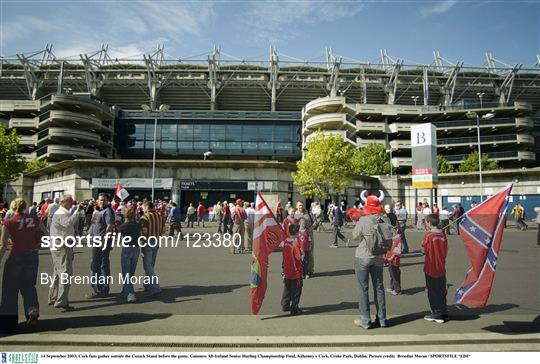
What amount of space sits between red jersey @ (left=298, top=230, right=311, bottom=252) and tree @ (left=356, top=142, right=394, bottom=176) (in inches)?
1623

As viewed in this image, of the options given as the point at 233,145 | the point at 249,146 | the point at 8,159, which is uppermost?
the point at 233,145

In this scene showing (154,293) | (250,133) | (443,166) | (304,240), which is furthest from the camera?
(250,133)

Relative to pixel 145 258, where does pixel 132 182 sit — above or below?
above

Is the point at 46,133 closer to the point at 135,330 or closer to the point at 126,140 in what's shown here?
the point at 126,140

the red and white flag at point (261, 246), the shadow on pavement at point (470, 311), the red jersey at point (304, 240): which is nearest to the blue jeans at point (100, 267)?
the red and white flag at point (261, 246)

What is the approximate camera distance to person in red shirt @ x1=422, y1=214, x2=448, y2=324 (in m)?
5.25

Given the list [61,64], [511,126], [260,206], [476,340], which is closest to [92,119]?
[61,64]

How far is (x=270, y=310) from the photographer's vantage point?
572 cm

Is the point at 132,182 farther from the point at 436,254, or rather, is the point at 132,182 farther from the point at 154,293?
the point at 436,254

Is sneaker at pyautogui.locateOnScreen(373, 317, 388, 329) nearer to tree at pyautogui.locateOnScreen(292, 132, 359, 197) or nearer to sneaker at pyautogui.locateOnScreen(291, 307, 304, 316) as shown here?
sneaker at pyautogui.locateOnScreen(291, 307, 304, 316)

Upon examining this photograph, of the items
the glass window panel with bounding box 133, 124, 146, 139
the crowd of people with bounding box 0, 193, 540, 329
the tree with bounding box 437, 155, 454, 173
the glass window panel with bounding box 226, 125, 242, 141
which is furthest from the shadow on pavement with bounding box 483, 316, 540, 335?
the glass window panel with bounding box 133, 124, 146, 139

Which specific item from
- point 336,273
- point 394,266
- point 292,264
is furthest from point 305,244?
point 292,264

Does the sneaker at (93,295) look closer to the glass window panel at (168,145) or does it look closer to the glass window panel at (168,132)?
the glass window panel at (168,145)

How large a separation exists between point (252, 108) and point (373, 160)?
2762cm
